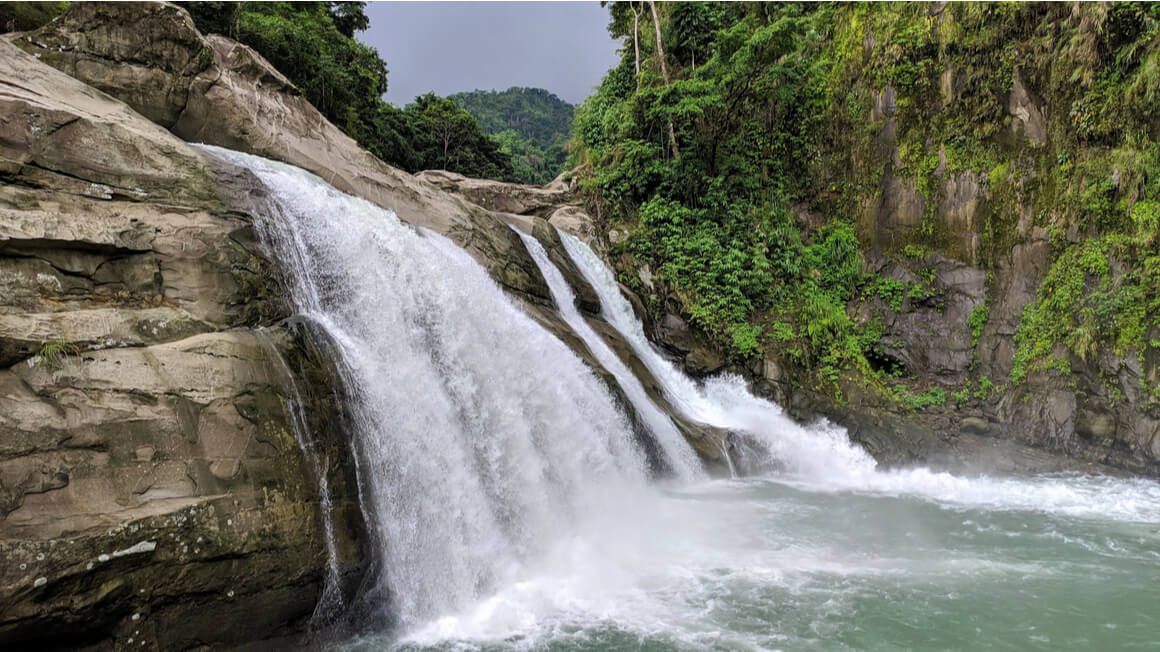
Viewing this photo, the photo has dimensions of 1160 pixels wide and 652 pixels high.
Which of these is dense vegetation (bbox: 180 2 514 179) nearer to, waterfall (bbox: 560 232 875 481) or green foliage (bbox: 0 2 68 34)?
green foliage (bbox: 0 2 68 34)

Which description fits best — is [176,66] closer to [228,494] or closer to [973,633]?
[228,494]

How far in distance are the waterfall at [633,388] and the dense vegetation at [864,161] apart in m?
2.93

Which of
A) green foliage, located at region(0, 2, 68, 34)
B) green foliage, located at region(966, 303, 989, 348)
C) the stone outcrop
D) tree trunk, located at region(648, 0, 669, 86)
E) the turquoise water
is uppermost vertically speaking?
tree trunk, located at region(648, 0, 669, 86)

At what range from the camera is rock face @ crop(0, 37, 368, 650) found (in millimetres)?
3836

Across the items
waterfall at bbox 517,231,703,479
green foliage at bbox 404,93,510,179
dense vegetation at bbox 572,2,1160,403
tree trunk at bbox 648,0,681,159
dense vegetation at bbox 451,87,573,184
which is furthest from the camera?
dense vegetation at bbox 451,87,573,184

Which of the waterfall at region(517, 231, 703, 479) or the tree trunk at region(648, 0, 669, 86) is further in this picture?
the tree trunk at region(648, 0, 669, 86)

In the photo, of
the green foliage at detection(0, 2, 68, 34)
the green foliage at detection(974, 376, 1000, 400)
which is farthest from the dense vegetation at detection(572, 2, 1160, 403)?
the green foliage at detection(0, 2, 68, 34)

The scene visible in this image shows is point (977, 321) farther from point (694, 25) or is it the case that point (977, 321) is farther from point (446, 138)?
point (446, 138)

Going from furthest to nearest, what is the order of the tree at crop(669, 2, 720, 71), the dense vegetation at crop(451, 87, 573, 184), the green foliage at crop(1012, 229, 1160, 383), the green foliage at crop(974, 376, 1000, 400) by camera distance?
the dense vegetation at crop(451, 87, 573, 184), the tree at crop(669, 2, 720, 71), the green foliage at crop(974, 376, 1000, 400), the green foliage at crop(1012, 229, 1160, 383)

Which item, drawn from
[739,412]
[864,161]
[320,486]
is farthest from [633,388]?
[864,161]

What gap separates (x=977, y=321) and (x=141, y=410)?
1372 cm

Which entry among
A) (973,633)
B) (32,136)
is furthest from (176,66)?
(973,633)

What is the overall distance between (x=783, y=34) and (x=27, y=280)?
1327 cm

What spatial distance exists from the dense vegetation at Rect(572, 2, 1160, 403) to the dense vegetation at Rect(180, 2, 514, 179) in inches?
324
